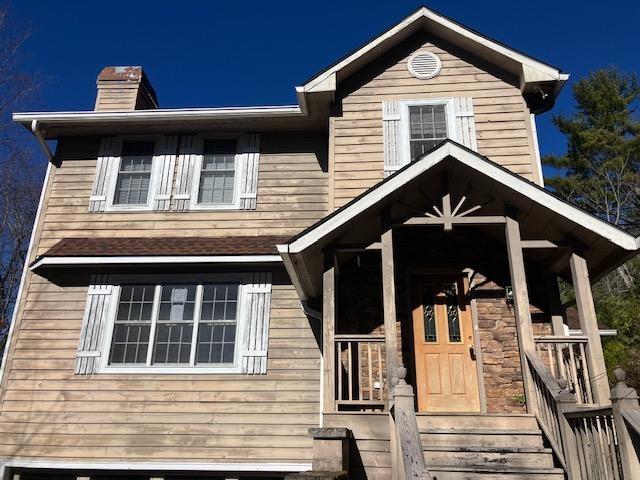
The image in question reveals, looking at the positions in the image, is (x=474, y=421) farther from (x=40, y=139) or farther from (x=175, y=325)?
(x=40, y=139)

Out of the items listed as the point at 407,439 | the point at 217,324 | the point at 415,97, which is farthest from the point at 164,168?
Result: the point at 407,439

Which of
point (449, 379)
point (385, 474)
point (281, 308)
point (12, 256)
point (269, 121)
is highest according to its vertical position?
point (12, 256)

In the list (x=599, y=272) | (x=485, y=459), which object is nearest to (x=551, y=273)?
(x=599, y=272)

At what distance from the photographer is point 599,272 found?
7.29 metres

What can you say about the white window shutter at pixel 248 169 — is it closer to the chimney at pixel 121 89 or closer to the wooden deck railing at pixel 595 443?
the chimney at pixel 121 89

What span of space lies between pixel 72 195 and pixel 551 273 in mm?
8506

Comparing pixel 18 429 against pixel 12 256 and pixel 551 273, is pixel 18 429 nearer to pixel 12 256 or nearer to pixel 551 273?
pixel 551 273

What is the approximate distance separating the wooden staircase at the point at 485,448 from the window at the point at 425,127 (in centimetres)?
472

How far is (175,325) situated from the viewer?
8578mm

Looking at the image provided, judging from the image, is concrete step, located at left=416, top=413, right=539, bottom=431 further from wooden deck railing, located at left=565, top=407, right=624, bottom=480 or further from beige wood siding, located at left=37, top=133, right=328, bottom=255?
beige wood siding, located at left=37, top=133, right=328, bottom=255

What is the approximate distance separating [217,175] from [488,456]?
Result: 673 centimetres

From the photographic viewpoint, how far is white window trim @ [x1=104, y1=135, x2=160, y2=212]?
9465 mm

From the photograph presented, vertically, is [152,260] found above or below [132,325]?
above

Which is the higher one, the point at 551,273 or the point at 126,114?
the point at 126,114
